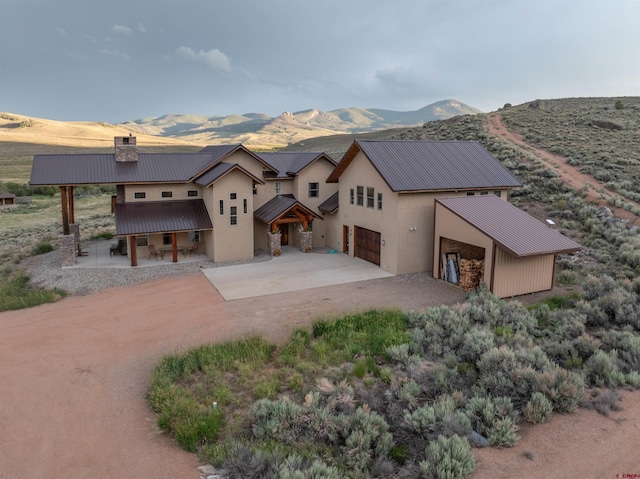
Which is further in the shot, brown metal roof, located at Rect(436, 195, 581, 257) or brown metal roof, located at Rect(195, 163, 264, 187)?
brown metal roof, located at Rect(195, 163, 264, 187)

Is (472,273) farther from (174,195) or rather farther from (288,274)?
(174,195)

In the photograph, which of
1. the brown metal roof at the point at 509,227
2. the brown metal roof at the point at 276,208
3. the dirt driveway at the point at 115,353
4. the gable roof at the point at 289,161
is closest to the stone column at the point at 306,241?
the brown metal roof at the point at 276,208

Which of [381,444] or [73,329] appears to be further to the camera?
[73,329]

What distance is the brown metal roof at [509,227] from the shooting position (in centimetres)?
1664

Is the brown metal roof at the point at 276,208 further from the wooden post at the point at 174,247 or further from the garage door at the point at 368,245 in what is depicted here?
the wooden post at the point at 174,247

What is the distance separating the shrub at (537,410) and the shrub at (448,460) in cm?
168

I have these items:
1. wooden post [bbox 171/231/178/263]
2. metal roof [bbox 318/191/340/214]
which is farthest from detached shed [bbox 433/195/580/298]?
wooden post [bbox 171/231/178/263]

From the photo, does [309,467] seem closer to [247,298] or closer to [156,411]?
[156,411]

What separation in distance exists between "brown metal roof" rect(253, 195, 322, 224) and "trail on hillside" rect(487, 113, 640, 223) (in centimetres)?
1701

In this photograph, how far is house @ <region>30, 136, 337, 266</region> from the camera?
72.3 feet

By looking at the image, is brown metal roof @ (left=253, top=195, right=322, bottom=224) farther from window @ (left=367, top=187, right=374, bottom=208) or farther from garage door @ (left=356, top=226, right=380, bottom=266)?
window @ (left=367, top=187, right=374, bottom=208)

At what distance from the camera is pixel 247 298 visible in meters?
17.5

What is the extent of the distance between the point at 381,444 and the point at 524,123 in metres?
53.8

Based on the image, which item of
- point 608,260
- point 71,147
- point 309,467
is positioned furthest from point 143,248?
point 71,147
